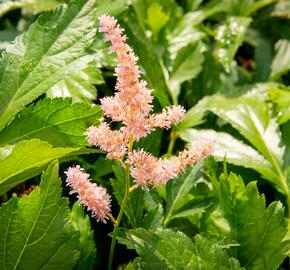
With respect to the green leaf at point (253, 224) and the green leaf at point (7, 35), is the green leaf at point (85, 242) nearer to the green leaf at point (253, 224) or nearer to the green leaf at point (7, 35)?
the green leaf at point (253, 224)

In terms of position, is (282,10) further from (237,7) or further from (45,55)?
(45,55)

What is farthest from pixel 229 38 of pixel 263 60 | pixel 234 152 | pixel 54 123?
pixel 54 123

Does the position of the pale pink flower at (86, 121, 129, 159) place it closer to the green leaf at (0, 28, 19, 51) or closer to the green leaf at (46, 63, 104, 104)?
the green leaf at (46, 63, 104, 104)

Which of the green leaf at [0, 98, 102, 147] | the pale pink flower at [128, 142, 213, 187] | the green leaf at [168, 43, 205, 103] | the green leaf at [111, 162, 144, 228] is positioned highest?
the green leaf at [0, 98, 102, 147]

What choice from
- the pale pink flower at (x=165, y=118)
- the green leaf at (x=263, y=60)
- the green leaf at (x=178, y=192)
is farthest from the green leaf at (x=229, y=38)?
the pale pink flower at (x=165, y=118)

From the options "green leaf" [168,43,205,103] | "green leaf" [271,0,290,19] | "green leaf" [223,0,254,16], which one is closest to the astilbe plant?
"green leaf" [168,43,205,103]

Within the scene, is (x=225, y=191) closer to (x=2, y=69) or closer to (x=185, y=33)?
(x=2, y=69)

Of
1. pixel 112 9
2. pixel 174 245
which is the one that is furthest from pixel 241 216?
pixel 112 9
